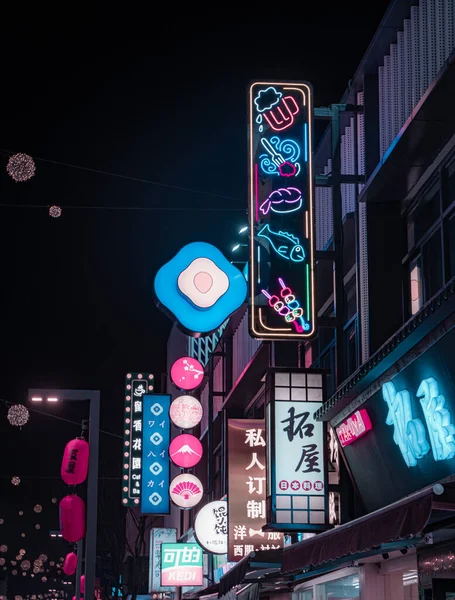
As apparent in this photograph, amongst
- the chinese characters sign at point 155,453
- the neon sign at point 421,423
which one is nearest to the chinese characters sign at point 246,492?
the neon sign at point 421,423

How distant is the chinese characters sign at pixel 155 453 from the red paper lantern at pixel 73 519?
7905 mm

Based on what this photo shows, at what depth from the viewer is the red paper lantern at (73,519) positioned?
22875 mm

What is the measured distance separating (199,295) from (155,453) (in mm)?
15605

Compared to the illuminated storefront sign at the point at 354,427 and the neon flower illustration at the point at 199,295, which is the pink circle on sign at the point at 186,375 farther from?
the illuminated storefront sign at the point at 354,427

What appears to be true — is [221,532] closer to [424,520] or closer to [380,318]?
[380,318]

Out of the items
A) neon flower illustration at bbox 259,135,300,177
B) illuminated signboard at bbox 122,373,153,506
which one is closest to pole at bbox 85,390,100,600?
illuminated signboard at bbox 122,373,153,506

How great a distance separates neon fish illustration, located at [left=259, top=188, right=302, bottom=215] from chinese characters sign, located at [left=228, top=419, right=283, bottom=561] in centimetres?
666

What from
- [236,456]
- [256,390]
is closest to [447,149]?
[236,456]

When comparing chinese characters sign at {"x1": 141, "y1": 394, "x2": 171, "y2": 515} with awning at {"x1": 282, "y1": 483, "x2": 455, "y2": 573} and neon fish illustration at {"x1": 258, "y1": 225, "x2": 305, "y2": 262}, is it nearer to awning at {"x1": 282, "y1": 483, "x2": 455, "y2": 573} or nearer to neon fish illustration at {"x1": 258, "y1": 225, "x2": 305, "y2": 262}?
neon fish illustration at {"x1": 258, "y1": 225, "x2": 305, "y2": 262}

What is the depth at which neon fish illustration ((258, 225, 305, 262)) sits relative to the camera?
44.6 feet

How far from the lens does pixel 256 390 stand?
24.0 m

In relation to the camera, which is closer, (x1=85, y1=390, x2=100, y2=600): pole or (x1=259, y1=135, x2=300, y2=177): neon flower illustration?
(x1=259, y1=135, x2=300, y2=177): neon flower illustration

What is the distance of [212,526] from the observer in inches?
883

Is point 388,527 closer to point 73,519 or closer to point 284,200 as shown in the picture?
point 284,200
